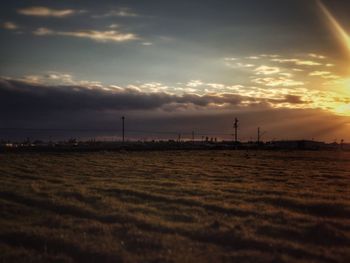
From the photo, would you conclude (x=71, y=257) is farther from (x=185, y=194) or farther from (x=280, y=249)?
(x=185, y=194)

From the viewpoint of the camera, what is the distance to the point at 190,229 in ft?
46.9

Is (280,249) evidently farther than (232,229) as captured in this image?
No

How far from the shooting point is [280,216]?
54.5ft

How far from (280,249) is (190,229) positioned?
336 cm

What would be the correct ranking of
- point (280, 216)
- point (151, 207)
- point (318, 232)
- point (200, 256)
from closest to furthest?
point (200, 256), point (318, 232), point (280, 216), point (151, 207)

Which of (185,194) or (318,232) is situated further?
(185,194)

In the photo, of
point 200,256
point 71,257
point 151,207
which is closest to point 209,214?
point 151,207

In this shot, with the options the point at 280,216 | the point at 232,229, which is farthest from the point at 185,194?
the point at 232,229

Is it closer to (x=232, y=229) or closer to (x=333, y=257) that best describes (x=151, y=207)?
(x=232, y=229)

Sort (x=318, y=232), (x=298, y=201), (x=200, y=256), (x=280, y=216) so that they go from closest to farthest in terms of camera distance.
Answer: (x=200, y=256)
(x=318, y=232)
(x=280, y=216)
(x=298, y=201)

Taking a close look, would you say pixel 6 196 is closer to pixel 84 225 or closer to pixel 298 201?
pixel 84 225

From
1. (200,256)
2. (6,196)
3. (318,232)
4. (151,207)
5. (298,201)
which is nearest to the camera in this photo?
(200,256)

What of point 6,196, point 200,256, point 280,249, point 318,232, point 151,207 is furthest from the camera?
point 6,196

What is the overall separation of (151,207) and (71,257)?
286 inches
